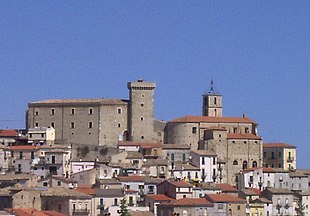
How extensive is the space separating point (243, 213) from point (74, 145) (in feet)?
59.5

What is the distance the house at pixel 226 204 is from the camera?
83.1 m

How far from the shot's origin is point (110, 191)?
8356cm

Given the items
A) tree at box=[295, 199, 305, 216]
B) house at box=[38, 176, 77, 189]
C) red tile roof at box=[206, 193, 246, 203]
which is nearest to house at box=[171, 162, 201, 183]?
tree at box=[295, 199, 305, 216]

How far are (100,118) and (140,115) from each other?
3202 millimetres

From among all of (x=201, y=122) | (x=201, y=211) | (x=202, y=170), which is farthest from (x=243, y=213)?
(x=201, y=122)

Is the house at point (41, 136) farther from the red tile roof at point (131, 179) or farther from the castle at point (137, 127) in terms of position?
the red tile roof at point (131, 179)

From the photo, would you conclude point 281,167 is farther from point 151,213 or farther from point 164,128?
point 151,213

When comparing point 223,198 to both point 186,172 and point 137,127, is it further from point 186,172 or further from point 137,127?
point 137,127

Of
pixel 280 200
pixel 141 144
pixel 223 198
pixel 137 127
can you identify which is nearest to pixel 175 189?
pixel 223 198

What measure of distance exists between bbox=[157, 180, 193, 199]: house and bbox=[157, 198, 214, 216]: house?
2.85 metres

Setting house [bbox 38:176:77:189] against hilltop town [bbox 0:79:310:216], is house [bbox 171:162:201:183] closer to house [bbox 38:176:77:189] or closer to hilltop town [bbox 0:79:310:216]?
hilltop town [bbox 0:79:310:216]

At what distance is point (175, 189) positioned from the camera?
85.8m

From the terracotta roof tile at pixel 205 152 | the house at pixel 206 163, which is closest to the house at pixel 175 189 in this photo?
the house at pixel 206 163

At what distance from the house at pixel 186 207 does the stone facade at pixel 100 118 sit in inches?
728
